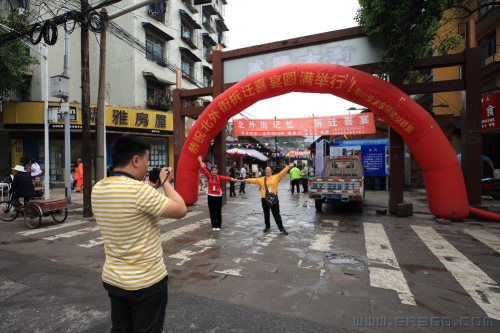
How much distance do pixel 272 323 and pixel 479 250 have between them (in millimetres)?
5036

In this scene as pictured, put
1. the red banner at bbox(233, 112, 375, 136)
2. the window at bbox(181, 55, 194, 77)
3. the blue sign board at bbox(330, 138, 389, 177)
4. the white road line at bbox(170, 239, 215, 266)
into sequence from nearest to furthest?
the white road line at bbox(170, 239, 215, 266) → the red banner at bbox(233, 112, 375, 136) → the blue sign board at bbox(330, 138, 389, 177) → the window at bbox(181, 55, 194, 77)

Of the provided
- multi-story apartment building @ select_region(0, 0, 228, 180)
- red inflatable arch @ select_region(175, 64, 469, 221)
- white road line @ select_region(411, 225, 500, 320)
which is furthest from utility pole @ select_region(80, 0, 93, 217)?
white road line @ select_region(411, 225, 500, 320)

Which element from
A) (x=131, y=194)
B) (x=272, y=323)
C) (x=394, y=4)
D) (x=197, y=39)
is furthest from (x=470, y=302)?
(x=197, y=39)

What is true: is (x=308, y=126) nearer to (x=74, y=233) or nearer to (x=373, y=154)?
(x=373, y=154)

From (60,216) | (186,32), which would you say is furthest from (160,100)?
(60,216)

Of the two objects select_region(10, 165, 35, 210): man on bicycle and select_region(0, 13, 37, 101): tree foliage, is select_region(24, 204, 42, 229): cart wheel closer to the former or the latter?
select_region(10, 165, 35, 210): man on bicycle

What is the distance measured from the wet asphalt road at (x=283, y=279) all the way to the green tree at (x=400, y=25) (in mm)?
4782

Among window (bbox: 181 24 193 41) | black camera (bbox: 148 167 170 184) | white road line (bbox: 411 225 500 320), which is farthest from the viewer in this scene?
window (bbox: 181 24 193 41)

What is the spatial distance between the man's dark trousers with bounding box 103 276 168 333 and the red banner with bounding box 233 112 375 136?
39.4ft

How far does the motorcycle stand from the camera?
11625 mm

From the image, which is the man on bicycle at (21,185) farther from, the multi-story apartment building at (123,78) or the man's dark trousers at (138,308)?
the man's dark trousers at (138,308)

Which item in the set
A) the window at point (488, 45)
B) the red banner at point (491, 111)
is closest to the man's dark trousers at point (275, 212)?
the red banner at point (491, 111)

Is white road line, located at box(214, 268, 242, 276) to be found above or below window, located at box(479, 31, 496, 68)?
below

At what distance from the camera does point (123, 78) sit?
63.9 ft
